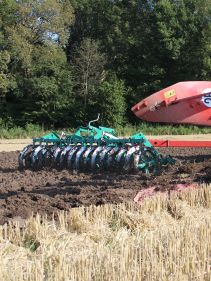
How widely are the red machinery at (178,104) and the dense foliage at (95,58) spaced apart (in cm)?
2934

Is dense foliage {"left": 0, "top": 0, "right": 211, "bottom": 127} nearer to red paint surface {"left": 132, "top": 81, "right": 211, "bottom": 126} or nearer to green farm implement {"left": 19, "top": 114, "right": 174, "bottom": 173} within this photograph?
green farm implement {"left": 19, "top": 114, "right": 174, "bottom": 173}

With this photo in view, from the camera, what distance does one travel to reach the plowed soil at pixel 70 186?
23.8ft

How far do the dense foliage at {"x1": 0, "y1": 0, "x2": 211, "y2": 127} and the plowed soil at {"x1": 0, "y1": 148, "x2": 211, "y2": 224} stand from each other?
2185cm

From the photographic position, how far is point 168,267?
154 inches

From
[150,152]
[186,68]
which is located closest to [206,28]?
[186,68]

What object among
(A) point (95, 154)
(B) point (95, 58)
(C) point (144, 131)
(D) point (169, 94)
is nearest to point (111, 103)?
(B) point (95, 58)

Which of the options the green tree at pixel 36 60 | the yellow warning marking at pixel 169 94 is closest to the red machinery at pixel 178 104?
the yellow warning marking at pixel 169 94

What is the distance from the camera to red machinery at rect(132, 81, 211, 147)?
497 centimetres

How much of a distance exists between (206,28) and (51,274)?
117 feet

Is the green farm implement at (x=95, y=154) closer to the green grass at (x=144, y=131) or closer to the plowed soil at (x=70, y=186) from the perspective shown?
the plowed soil at (x=70, y=186)

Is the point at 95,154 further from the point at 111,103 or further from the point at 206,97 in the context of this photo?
the point at 111,103

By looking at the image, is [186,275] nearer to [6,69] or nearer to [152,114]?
[152,114]

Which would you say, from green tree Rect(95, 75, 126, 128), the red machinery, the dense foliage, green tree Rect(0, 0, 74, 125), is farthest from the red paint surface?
green tree Rect(0, 0, 74, 125)

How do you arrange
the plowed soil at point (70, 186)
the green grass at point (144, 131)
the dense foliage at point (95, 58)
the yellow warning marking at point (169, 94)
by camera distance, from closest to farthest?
the yellow warning marking at point (169, 94)
the plowed soil at point (70, 186)
the green grass at point (144, 131)
the dense foliage at point (95, 58)
